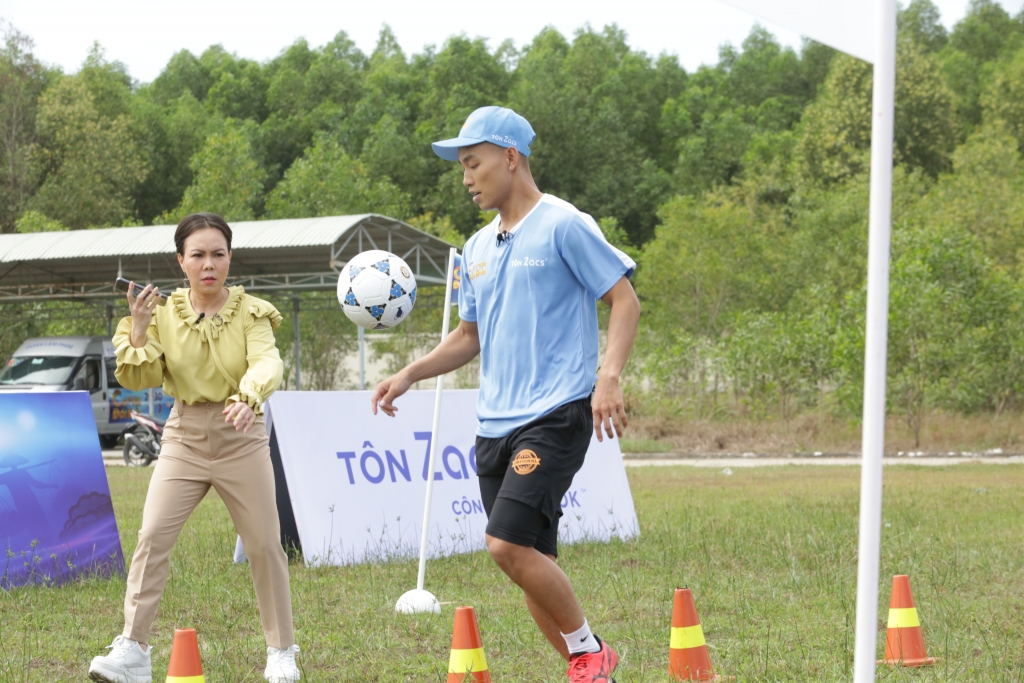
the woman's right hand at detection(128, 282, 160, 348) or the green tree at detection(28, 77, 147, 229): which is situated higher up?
the green tree at detection(28, 77, 147, 229)

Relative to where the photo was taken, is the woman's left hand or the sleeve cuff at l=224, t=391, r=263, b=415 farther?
the sleeve cuff at l=224, t=391, r=263, b=415

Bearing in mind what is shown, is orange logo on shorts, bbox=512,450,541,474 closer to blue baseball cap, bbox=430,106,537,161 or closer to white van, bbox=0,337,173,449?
blue baseball cap, bbox=430,106,537,161

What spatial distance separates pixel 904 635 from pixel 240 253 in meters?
22.9

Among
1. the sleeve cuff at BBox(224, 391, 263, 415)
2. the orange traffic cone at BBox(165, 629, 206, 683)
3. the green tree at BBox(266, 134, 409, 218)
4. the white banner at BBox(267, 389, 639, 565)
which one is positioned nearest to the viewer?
the orange traffic cone at BBox(165, 629, 206, 683)

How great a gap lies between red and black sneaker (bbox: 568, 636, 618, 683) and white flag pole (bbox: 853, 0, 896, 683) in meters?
1.66

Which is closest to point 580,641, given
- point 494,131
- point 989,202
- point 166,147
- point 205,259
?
point 494,131

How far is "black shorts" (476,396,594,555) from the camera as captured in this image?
4086 millimetres

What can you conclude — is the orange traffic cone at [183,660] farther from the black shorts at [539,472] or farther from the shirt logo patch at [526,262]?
the shirt logo patch at [526,262]

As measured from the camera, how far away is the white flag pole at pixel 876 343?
2.60m

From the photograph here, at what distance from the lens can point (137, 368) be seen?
4.78 meters

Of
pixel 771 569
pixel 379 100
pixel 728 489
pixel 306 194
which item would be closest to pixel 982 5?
pixel 379 100

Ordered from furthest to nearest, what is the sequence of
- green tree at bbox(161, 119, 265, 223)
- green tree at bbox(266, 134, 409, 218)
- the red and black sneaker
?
1. green tree at bbox(266, 134, 409, 218)
2. green tree at bbox(161, 119, 265, 223)
3. the red and black sneaker

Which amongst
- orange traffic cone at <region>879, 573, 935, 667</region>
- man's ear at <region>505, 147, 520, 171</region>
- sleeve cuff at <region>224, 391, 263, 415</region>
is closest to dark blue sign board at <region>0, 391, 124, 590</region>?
sleeve cuff at <region>224, 391, 263, 415</region>

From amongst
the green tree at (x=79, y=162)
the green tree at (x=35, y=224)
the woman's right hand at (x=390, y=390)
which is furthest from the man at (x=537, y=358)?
the green tree at (x=79, y=162)
